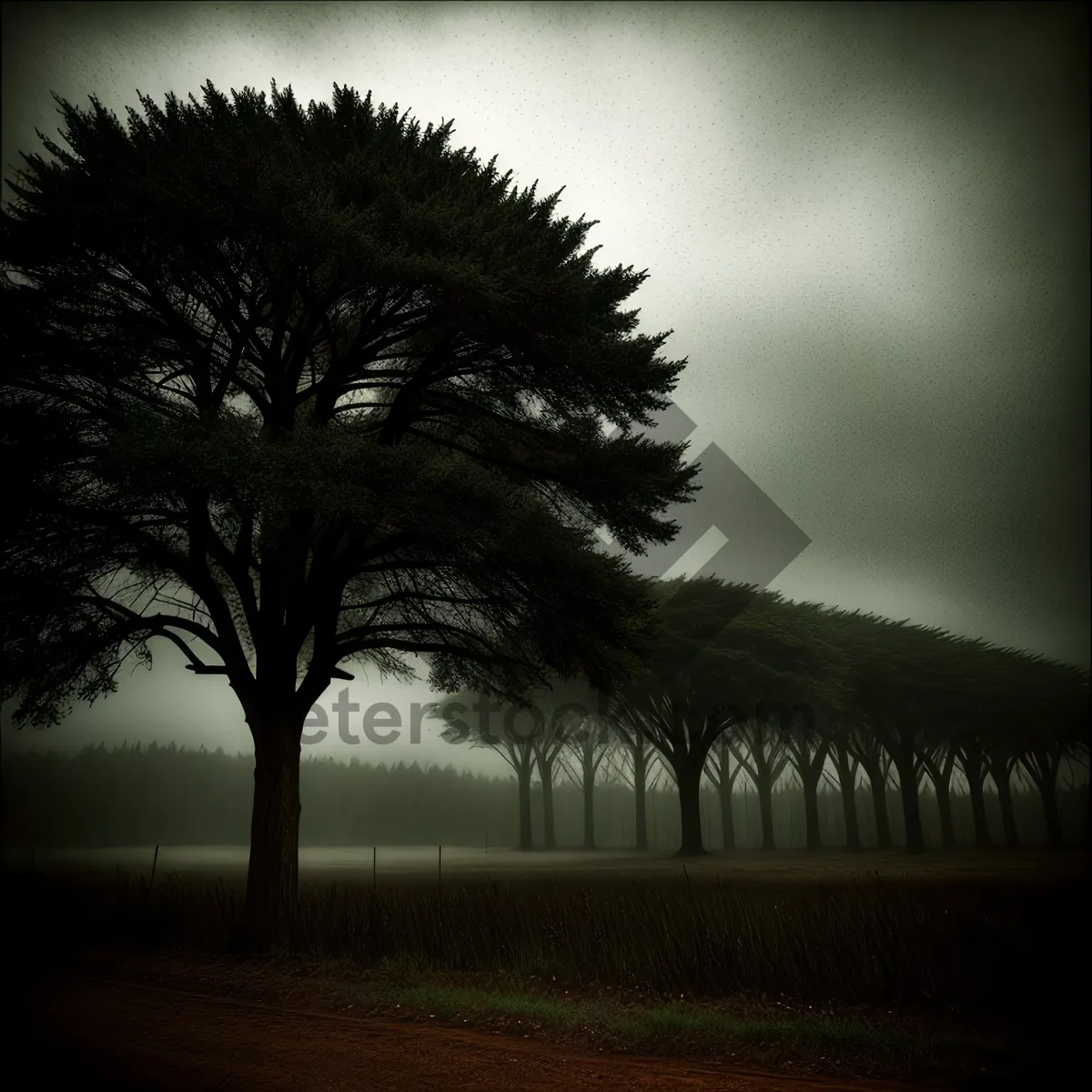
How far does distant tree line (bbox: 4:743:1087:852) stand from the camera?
57438 mm

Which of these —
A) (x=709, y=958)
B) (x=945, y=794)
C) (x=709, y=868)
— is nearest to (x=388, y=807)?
(x=945, y=794)

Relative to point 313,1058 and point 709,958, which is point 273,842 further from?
point 709,958

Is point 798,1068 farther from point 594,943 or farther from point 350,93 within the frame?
point 350,93

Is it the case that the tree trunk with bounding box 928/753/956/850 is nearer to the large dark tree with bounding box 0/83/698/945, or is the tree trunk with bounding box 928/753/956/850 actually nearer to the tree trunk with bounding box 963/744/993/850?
the tree trunk with bounding box 963/744/993/850

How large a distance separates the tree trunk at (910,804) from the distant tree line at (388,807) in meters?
15.5

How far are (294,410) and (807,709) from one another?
26.4 m

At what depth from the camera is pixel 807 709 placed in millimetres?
33906

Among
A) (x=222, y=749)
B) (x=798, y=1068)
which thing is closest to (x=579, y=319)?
(x=798, y=1068)

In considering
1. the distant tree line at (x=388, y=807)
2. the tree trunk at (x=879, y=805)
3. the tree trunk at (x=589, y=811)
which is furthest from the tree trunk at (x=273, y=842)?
the distant tree line at (x=388, y=807)

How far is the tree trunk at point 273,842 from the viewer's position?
40.0ft

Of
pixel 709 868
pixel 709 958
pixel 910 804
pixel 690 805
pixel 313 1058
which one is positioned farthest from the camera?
pixel 910 804

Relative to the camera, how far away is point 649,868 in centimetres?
2669

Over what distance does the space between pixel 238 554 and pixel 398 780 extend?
231 feet

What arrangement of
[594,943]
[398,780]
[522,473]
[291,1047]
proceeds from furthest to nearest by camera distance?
[398,780], [522,473], [594,943], [291,1047]
